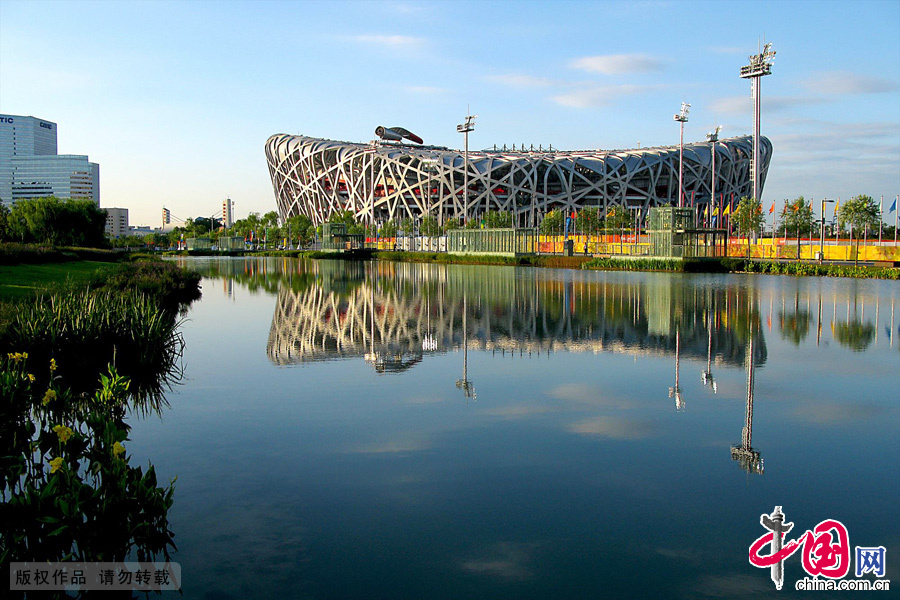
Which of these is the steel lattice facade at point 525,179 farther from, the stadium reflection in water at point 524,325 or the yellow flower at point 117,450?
the yellow flower at point 117,450

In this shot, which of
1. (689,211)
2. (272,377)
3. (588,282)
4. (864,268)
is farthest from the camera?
(689,211)

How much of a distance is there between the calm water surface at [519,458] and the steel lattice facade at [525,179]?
302 feet

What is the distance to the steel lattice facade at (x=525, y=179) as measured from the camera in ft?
359

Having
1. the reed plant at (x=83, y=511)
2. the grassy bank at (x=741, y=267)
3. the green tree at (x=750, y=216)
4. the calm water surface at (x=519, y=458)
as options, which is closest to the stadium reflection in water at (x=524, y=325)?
the calm water surface at (x=519, y=458)

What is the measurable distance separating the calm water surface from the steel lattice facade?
302 ft

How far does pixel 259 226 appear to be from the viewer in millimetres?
131625

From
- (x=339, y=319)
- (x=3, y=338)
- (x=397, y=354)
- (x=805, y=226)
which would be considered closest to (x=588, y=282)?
(x=339, y=319)

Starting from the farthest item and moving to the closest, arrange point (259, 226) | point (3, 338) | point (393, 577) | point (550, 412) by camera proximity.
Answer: point (259, 226), point (3, 338), point (550, 412), point (393, 577)

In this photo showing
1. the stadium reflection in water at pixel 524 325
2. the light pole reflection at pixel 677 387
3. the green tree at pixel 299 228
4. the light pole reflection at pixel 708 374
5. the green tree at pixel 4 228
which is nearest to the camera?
the light pole reflection at pixel 677 387

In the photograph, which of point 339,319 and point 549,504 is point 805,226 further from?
point 549,504

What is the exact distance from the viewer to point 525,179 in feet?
356

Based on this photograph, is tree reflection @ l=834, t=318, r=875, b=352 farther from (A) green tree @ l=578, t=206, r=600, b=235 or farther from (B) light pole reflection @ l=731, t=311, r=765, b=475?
(A) green tree @ l=578, t=206, r=600, b=235

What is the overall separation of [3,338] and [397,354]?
626 cm

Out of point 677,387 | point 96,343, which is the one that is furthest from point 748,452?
point 96,343
